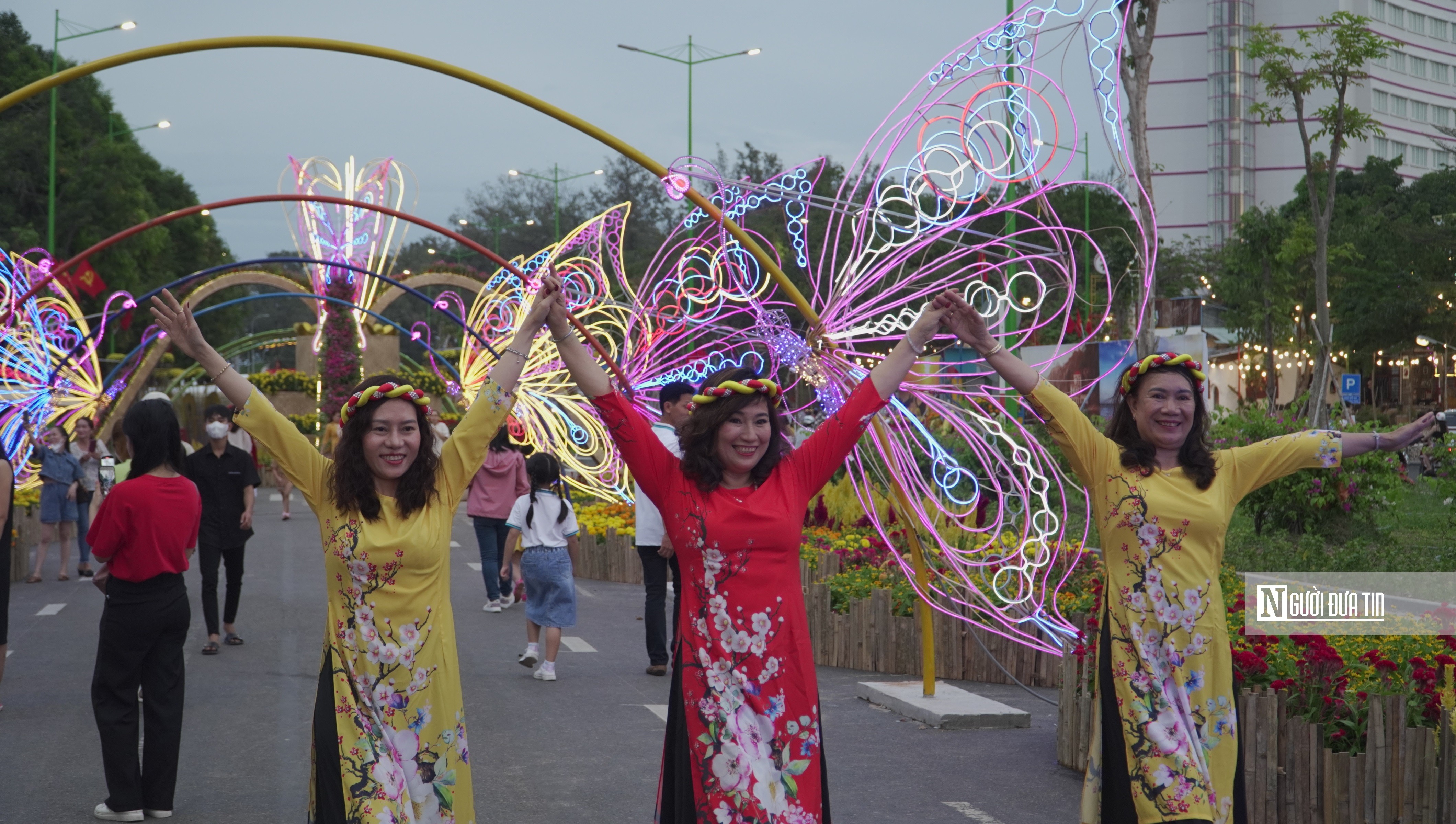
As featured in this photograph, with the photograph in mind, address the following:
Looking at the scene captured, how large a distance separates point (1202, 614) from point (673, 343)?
435 inches

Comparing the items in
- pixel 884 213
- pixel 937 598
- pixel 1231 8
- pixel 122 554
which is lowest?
pixel 937 598

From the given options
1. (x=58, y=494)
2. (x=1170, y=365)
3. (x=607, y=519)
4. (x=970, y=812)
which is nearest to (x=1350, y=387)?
(x=607, y=519)

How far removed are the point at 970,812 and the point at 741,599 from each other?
2680 millimetres

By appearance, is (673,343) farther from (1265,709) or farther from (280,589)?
(1265,709)

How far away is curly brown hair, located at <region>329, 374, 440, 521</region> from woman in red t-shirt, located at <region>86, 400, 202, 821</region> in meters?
2.34

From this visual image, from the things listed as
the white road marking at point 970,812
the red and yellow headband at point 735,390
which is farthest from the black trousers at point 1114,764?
the white road marking at point 970,812

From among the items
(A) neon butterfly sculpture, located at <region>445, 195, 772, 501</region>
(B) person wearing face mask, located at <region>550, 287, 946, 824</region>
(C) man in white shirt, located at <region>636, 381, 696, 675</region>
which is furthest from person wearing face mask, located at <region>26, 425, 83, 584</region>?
(B) person wearing face mask, located at <region>550, 287, 946, 824</region>

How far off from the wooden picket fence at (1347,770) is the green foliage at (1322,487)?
8.11m

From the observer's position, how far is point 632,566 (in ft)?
49.2

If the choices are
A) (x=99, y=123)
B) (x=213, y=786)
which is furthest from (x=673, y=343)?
(x=99, y=123)

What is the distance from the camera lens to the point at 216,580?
10148mm

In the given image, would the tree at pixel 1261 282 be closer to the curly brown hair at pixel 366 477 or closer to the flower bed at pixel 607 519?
the flower bed at pixel 607 519

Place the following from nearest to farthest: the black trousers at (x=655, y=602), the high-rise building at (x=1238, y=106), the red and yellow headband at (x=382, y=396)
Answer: the red and yellow headband at (x=382, y=396) < the black trousers at (x=655, y=602) < the high-rise building at (x=1238, y=106)

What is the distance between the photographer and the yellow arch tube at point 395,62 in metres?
5.26
